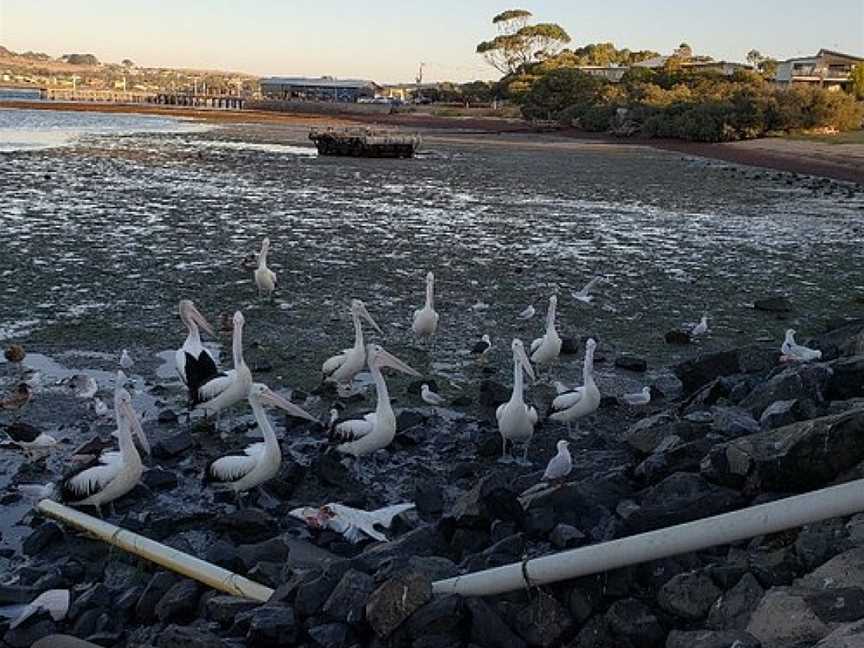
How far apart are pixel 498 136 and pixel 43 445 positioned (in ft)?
214

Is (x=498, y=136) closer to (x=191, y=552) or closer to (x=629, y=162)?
(x=629, y=162)

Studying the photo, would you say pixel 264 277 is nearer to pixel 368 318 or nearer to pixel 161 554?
pixel 368 318

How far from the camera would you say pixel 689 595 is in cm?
440

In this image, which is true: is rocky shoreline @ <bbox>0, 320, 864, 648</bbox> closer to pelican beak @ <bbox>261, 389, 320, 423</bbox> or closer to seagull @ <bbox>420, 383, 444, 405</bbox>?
pelican beak @ <bbox>261, 389, 320, 423</bbox>

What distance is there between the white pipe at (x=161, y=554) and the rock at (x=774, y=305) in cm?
1041

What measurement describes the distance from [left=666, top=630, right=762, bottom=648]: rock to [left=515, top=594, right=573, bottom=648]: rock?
1.66ft

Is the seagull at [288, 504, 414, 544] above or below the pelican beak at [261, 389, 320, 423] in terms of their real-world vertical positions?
below

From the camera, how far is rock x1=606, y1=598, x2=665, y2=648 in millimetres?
4289

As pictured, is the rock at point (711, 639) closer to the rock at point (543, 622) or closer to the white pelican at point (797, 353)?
the rock at point (543, 622)

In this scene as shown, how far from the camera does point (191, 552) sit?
5.98 metres

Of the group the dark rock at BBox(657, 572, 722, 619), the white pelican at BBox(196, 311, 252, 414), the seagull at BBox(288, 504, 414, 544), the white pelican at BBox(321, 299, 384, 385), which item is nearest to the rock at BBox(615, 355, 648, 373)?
A: the white pelican at BBox(321, 299, 384, 385)

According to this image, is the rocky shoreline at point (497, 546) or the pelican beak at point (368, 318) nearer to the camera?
the rocky shoreline at point (497, 546)

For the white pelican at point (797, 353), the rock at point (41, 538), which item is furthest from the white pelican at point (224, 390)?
the white pelican at point (797, 353)

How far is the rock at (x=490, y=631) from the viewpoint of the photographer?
4301 mm
